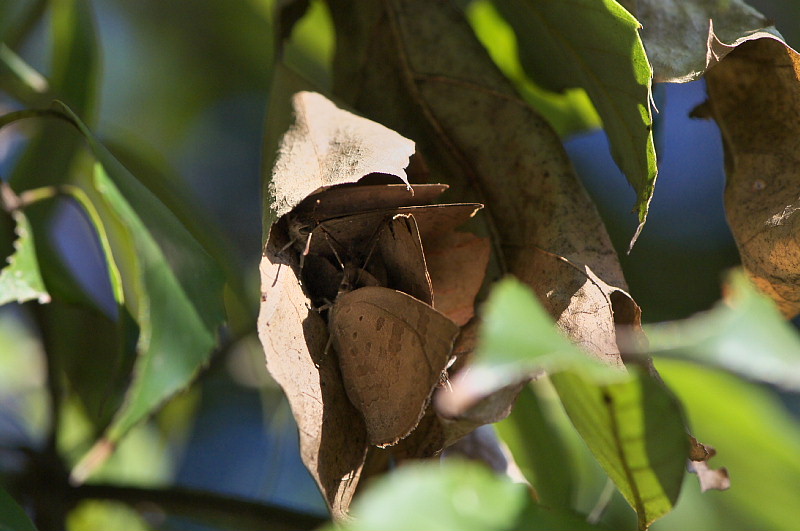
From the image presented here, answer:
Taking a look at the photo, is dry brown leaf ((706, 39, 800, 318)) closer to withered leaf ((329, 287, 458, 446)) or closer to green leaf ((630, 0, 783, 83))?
green leaf ((630, 0, 783, 83))

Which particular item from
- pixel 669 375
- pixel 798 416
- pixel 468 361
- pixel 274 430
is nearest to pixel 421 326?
pixel 468 361

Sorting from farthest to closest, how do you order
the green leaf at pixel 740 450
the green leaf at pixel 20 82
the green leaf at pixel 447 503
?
the green leaf at pixel 20 82 → the green leaf at pixel 740 450 → the green leaf at pixel 447 503

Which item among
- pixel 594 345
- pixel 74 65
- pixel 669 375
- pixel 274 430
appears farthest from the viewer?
pixel 274 430

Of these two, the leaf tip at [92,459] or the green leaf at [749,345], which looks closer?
the green leaf at [749,345]

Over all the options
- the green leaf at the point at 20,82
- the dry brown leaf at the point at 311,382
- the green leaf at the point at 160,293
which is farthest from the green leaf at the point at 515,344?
the green leaf at the point at 20,82

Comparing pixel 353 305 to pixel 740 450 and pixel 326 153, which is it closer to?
pixel 326 153

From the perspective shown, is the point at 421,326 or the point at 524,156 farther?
the point at 524,156

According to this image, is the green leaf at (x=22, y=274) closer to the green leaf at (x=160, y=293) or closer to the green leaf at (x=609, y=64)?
the green leaf at (x=160, y=293)

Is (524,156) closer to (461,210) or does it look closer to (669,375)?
(461,210)
